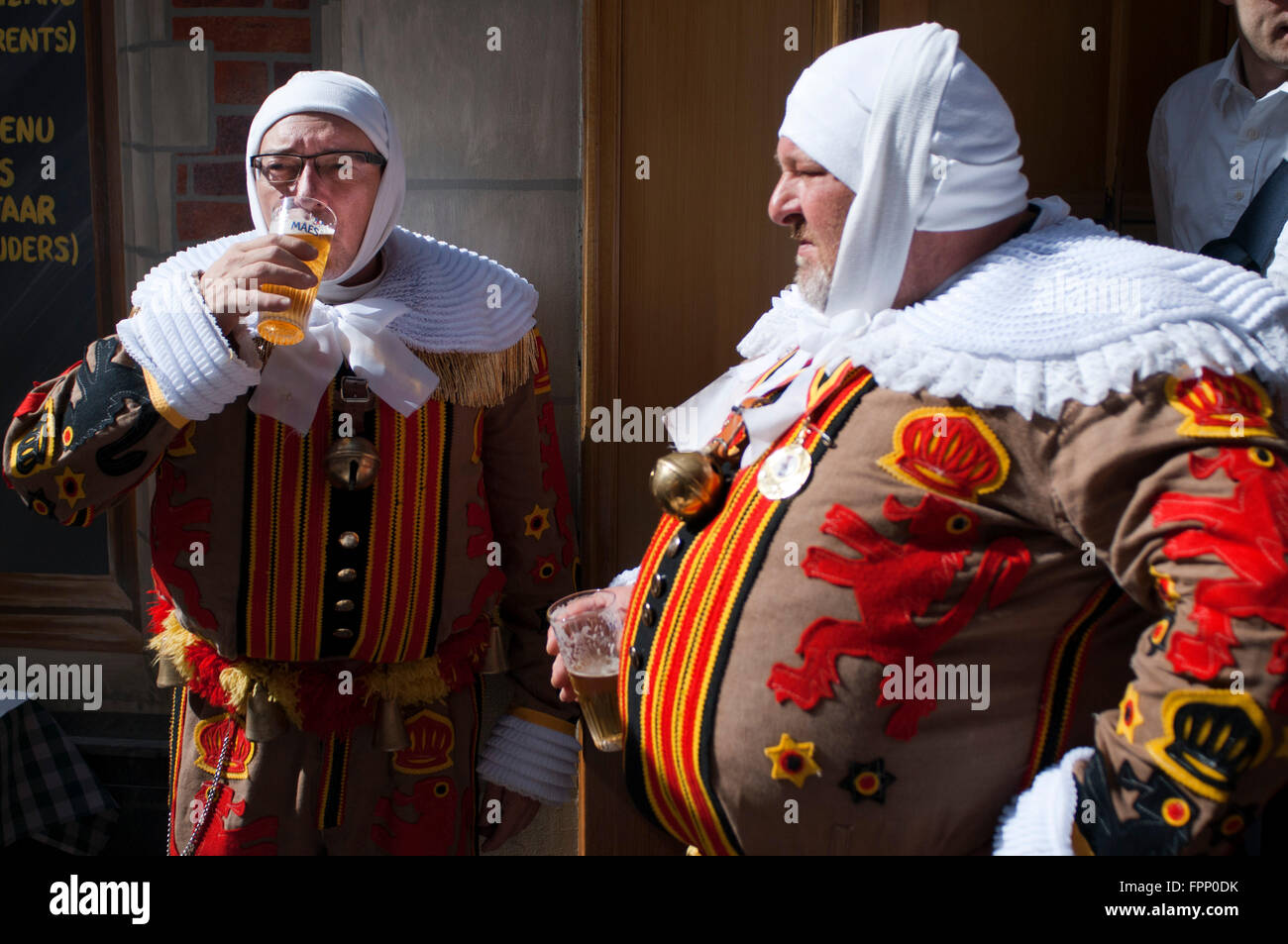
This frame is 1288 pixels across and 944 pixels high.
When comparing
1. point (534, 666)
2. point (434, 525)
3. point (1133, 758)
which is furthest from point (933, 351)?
point (534, 666)

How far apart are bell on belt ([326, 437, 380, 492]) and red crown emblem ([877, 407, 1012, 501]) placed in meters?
0.91

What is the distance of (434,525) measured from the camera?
1.99 m

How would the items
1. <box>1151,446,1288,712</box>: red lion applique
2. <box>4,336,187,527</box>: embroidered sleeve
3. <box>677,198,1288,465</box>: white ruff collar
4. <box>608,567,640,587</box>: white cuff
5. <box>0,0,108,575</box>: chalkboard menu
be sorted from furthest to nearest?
<box>0,0,108,575</box>: chalkboard menu, <box>608,567,640,587</box>: white cuff, <box>4,336,187,527</box>: embroidered sleeve, <box>677,198,1288,465</box>: white ruff collar, <box>1151,446,1288,712</box>: red lion applique

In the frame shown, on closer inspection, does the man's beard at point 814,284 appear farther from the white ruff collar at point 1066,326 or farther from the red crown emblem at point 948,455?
the red crown emblem at point 948,455

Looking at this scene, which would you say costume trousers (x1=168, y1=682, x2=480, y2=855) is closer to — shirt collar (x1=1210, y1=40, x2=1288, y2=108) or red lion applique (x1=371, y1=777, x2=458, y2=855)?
red lion applique (x1=371, y1=777, x2=458, y2=855)

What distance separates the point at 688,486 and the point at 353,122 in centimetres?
92

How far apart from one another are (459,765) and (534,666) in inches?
9.2

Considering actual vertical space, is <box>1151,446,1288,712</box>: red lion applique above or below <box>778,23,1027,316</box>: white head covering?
below

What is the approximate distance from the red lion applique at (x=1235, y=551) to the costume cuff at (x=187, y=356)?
1.30 meters

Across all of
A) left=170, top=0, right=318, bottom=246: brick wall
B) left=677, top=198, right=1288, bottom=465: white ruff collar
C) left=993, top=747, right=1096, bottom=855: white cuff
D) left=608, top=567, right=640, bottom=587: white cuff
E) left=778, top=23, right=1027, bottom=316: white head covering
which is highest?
left=170, top=0, right=318, bottom=246: brick wall

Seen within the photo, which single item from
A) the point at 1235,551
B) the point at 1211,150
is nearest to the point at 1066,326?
the point at 1235,551

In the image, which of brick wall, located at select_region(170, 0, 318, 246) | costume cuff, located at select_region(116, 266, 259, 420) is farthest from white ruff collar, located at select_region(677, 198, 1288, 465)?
brick wall, located at select_region(170, 0, 318, 246)

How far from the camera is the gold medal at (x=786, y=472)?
1.47m

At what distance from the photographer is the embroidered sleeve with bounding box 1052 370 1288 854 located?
1132 mm
